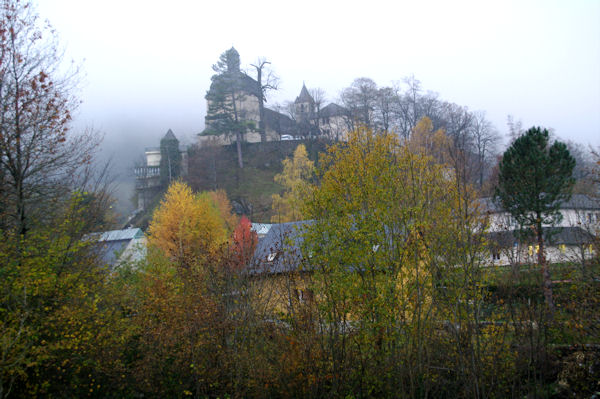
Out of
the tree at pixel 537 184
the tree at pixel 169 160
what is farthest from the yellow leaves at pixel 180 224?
the tree at pixel 169 160

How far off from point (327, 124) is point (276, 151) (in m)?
8.19

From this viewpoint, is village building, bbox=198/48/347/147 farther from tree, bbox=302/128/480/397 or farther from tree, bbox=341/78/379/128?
tree, bbox=302/128/480/397

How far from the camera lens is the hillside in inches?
1938

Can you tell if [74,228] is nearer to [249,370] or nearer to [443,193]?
[249,370]

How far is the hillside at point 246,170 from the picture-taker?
162ft

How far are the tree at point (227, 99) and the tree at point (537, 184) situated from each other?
3808cm

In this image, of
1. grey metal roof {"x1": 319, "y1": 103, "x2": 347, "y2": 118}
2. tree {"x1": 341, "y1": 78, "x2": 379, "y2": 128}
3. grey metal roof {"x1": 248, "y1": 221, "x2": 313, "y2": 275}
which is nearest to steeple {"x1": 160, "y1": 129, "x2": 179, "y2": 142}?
grey metal roof {"x1": 319, "y1": 103, "x2": 347, "y2": 118}

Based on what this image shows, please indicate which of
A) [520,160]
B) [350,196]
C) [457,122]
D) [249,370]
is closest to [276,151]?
[457,122]

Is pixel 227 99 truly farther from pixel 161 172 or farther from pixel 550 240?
pixel 550 240

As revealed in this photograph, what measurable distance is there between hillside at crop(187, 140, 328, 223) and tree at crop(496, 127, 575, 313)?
26752mm

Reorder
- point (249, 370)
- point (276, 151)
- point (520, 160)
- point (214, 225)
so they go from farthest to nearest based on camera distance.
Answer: point (276, 151) < point (214, 225) < point (520, 160) < point (249, 370)

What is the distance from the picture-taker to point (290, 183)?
131ft

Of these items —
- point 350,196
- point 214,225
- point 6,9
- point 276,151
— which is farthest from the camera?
point 276,151

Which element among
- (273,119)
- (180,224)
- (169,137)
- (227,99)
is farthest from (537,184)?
(169,137)
